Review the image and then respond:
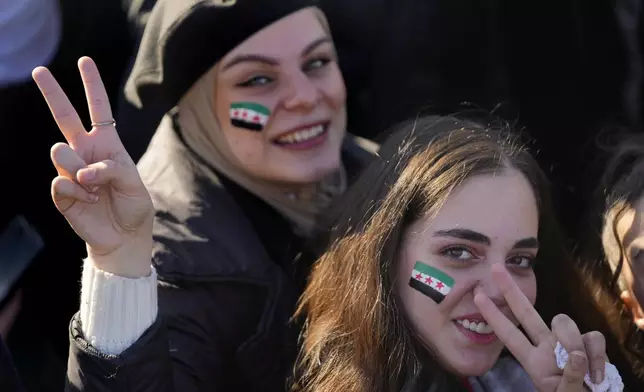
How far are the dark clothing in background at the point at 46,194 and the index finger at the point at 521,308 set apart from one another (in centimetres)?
128

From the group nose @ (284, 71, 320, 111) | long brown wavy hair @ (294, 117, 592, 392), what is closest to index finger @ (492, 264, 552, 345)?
long brown wavy hair @ (294, 117, 592, 392)

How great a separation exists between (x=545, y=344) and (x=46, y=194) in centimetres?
142

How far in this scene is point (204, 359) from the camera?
209 cm

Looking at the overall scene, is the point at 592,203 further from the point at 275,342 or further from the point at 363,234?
the point at 275,342

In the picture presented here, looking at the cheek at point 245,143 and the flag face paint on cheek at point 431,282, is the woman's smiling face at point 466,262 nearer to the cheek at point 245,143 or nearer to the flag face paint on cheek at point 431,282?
the flag face paint on cheek at point 431,282

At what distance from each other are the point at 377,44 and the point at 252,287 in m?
0.98

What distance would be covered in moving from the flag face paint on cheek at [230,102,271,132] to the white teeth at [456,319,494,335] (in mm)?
707

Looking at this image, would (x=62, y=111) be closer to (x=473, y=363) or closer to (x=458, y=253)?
(x=458, y=253)

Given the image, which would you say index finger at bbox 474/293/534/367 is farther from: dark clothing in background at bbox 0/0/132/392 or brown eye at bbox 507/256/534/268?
dark clothing in background at bbox 0/0/132/392

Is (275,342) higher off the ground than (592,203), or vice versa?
(592,203)

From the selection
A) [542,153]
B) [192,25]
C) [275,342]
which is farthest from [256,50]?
[542,153]

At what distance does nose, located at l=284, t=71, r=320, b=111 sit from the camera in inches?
90.0

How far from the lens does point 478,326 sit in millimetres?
1873

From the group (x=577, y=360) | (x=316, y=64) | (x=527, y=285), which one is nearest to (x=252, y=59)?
(x=316, y=64)
